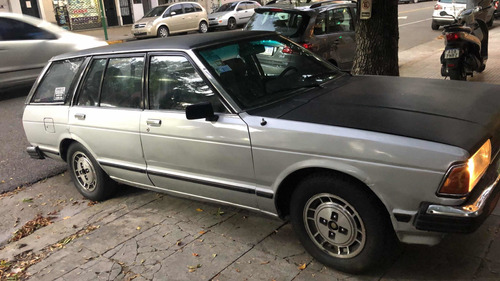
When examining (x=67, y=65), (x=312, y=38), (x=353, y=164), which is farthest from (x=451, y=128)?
(x=312, y=38)

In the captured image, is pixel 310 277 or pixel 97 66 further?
pixel 97 66

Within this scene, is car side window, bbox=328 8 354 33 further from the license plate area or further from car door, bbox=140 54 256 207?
car door, bbox=140 54 256 207

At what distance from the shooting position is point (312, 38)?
7.76 metres

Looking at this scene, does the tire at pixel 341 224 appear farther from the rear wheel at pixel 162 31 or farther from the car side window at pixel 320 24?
the rear wheel at pixel 162 31

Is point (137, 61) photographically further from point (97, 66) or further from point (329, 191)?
point (329, 191)

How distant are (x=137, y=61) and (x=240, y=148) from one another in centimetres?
A: 145

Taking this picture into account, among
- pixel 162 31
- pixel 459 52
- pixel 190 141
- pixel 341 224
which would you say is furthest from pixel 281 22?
pixel 162 31

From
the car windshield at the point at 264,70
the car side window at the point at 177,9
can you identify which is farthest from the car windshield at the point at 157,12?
the car windshield at the point at 264,70

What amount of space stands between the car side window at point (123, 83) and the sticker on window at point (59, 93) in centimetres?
65

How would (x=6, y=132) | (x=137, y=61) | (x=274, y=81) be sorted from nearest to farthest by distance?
(x=274, y=81) < (x=137, y=61) < (x=6, y=132)

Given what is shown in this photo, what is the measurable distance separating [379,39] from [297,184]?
3.44 meters

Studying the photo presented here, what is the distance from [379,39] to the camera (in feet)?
18.9

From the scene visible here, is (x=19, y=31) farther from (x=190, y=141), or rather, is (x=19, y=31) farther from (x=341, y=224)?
(x=341, y=224)

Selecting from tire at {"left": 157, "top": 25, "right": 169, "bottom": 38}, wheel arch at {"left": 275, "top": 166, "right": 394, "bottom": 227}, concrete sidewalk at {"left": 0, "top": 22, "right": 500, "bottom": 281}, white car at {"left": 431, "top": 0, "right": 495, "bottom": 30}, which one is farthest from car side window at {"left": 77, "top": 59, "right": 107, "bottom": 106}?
tire at {"left": 157, "top": 25, "right": 169, "bottom": 38}
